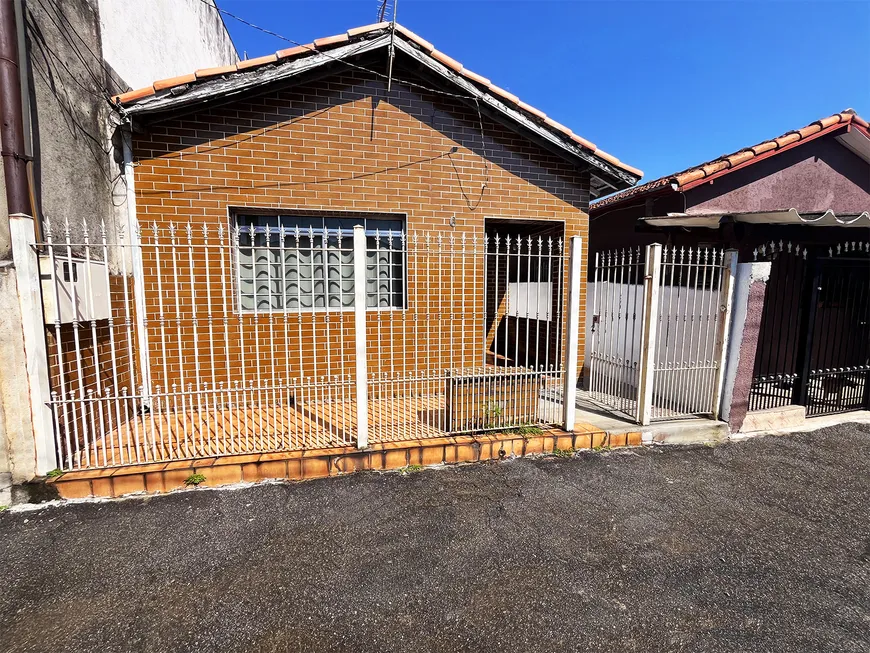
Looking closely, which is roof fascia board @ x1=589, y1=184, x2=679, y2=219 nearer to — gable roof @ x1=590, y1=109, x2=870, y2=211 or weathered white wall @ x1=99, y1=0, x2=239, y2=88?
gable roof @ x1=590, y1=109, x2=870, y2=211

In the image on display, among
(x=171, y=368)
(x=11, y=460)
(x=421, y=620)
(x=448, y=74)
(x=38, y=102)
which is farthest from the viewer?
(x=448, y=74)

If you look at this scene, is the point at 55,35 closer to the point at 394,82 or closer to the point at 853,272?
the point at 394,82

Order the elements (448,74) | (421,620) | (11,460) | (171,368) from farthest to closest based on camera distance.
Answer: (448,74) < (171,368) < (11,460) < (421,620)

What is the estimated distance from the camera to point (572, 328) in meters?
4.07

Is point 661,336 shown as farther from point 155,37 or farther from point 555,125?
point 155,37

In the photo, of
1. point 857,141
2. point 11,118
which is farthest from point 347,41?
point 857,141

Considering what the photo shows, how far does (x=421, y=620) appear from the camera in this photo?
2080mm

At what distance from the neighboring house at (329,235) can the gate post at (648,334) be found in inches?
34.5

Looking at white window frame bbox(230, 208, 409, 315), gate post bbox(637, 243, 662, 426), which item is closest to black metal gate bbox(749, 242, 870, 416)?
gate post bbox(637, 243, 662, 426)

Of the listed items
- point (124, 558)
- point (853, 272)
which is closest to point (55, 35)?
point (124, 558)

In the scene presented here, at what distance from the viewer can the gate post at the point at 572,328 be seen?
3947 millimetres

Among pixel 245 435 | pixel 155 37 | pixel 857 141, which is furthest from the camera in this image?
pixel 857 141

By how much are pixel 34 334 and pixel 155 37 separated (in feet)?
16.6

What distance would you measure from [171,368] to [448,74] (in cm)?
491
